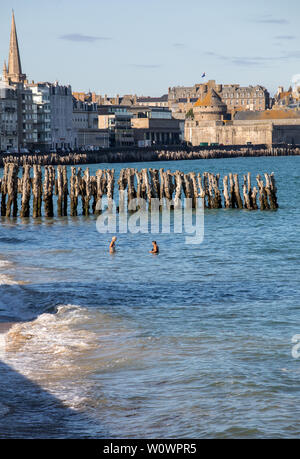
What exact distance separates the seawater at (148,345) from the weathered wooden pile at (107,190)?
11993 millimetres

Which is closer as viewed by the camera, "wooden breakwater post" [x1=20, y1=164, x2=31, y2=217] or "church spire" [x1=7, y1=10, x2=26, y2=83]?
"wooden breakwater post" [x1=20, y1=164, x2=31, y2=217]

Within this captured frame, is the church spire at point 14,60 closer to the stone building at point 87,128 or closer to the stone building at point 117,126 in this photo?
the stone building at point 87,128

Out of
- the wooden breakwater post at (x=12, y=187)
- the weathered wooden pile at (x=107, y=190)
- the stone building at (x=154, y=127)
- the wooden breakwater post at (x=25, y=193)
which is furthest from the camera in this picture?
the stone building at (x=154, y=127)

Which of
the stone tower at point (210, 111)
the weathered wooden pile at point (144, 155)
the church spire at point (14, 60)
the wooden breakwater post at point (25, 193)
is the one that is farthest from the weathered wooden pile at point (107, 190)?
the stone tower at point (210, 111)

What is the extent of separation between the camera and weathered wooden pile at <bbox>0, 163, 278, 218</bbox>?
39.5 meters

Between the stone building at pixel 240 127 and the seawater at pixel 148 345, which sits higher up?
the stone building at pixel 240 127

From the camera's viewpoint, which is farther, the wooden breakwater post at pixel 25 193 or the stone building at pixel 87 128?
the stone building at pixel 87 128

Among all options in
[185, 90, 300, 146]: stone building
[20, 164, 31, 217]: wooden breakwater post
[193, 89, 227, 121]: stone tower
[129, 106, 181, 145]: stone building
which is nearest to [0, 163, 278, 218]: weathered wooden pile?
[20, 164, 31, 217]: wooden breakwater post

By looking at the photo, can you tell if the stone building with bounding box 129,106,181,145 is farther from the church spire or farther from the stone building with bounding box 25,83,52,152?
the church spire

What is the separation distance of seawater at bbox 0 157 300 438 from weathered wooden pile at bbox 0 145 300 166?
259 feet

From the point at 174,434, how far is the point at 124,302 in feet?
28.0

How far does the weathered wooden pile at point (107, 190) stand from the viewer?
130ft

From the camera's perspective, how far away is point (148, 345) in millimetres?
14367

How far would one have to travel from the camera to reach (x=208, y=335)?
1505 cm
